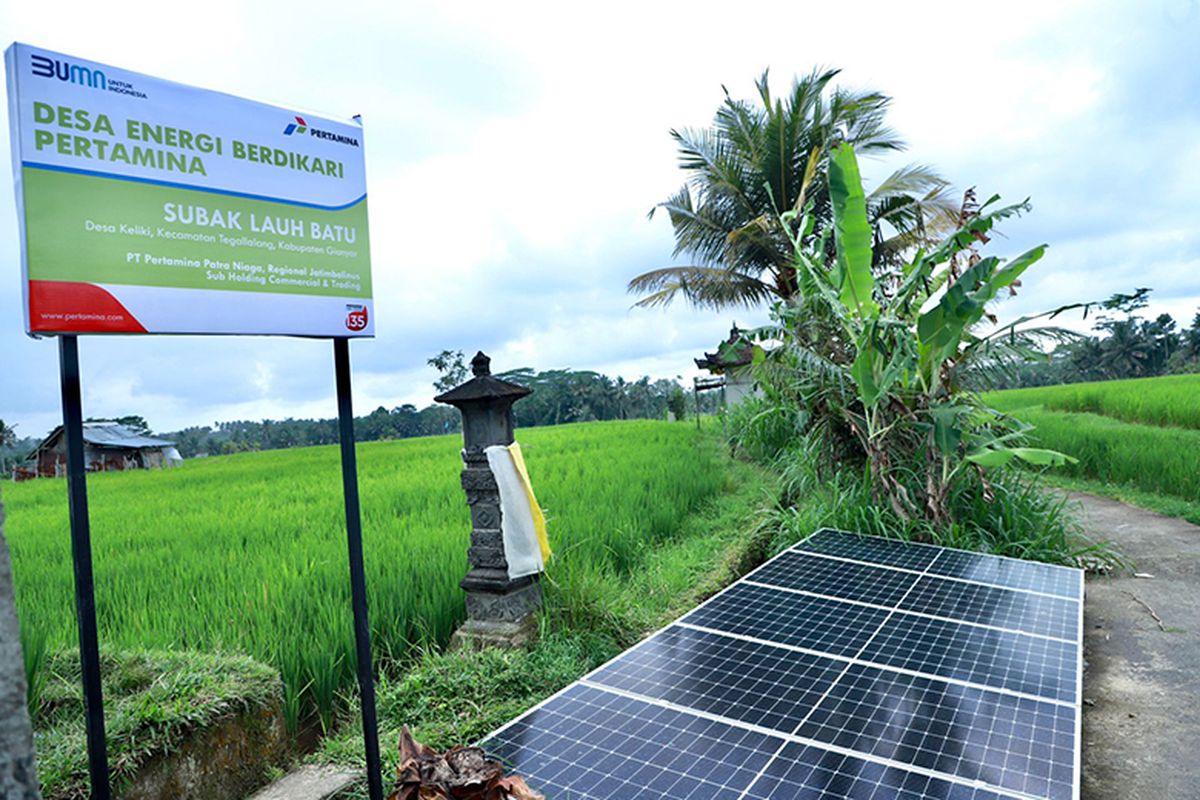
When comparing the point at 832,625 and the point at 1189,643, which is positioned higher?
the point at 832,625

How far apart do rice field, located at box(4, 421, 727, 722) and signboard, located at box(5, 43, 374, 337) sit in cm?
179

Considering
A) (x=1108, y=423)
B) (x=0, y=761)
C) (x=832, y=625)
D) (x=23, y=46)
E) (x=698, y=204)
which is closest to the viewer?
(x=0, y=761)

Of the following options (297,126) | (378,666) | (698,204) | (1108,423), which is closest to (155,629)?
(378,666)

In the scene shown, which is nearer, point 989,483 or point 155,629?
point 155,629

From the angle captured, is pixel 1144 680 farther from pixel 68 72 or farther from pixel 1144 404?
pixel 1144 404

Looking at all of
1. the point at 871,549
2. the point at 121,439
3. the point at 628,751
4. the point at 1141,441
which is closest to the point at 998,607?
the point at 871,549

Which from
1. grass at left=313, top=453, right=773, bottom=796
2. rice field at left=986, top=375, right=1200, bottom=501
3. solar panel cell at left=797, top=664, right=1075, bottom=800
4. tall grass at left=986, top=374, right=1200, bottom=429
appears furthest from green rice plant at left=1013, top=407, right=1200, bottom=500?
solar panel cell at left=797, top=664, right=1075, bottom=800

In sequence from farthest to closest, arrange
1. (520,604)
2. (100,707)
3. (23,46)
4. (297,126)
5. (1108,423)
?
1. (1108,423)
2. (520,604)
3. (297,126)
4. (100,707)
5. (23,46)

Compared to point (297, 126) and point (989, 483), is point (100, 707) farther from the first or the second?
point (989, 483)

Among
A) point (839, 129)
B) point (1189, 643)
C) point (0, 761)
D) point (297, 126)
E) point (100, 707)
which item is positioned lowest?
point (1189, 643)

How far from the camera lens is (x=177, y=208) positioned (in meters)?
1.87

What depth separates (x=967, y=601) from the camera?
3.65 meters

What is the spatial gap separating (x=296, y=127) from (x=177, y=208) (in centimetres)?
45

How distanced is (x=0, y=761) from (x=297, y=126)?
175cm
